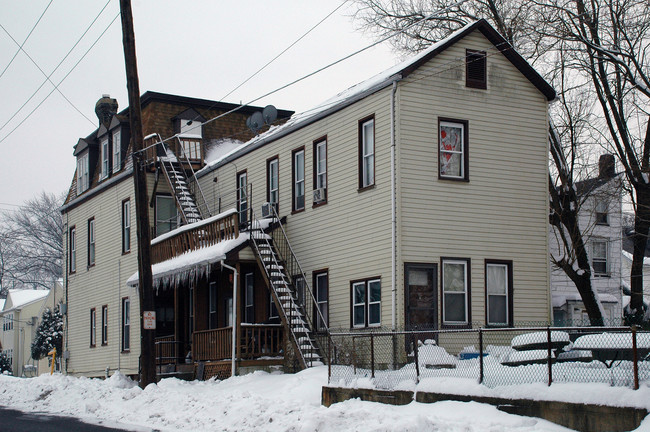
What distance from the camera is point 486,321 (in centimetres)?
2005

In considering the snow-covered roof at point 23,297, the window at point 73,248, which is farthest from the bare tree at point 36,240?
the window at point 73,248

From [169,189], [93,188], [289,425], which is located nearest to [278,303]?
[289,425]

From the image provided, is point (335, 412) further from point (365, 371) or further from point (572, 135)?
Answer: point (572, 135)

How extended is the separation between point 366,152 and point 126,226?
14245 millimetres

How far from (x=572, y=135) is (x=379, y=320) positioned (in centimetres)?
1031

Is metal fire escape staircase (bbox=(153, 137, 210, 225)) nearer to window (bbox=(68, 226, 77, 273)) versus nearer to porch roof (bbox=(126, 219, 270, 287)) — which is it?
porch roof (bbox=(126, 219, 270, 287))

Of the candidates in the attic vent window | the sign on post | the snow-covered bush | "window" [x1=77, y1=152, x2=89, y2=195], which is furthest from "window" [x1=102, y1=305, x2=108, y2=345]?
the snow-covered bush

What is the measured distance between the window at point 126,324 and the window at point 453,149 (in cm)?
1581

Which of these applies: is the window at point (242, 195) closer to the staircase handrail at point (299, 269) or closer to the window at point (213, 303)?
the staircase handrail at point (299, 269)

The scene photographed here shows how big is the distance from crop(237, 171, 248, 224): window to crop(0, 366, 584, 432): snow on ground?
633 cm

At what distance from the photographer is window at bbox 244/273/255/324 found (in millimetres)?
25297

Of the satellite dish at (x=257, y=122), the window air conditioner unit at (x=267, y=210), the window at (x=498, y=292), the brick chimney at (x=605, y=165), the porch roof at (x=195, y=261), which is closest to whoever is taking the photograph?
the window at (x=498, y=292)

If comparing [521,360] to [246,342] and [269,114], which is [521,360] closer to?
[246,342]

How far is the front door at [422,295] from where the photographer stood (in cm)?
1920
